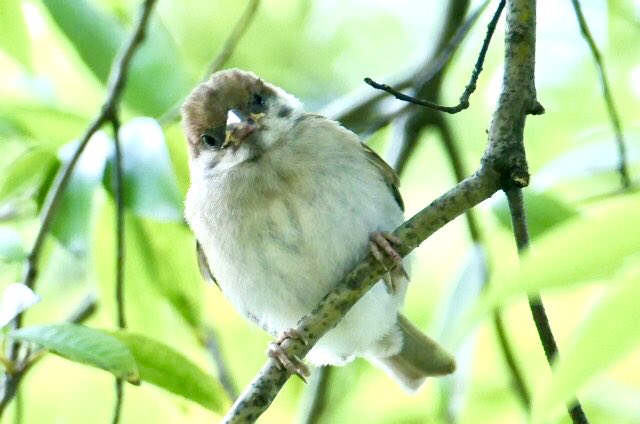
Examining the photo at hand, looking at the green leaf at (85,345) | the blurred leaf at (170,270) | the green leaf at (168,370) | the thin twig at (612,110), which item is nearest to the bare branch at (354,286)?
the green leaf at (168,370)

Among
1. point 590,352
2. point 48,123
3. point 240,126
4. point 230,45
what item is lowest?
point 590,352

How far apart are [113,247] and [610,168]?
138 cm

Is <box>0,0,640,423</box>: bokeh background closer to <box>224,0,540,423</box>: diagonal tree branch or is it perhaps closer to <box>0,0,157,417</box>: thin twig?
<box>0,0,157,417</box>: thin twig

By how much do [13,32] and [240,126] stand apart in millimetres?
845

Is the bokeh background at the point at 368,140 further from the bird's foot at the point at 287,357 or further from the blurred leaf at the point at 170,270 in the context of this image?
the bird's foot at the point at 287,357

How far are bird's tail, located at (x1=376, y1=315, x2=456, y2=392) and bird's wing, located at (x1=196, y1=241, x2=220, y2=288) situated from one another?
0.71 m

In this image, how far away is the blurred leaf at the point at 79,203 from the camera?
2.49 metres

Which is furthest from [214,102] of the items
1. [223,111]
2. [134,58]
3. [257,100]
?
[134,58]

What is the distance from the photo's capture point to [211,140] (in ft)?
10.6

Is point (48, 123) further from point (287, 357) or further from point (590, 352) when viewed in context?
point (590, 352)

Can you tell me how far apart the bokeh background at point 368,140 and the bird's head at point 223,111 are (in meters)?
0.18

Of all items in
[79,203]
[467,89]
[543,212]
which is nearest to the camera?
[467,89]

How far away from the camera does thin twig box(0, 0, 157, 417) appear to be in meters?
2.27

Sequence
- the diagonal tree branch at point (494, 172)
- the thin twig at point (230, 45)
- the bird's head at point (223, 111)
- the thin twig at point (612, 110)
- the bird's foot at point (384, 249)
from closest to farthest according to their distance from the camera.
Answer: the diagonal tree branch at point (494, 172) < the bird's foot at point (384, 249) < the thin twig at point (612, 110) < the thin twig at point (230, 45) < the bird's head at point (223, 111)
